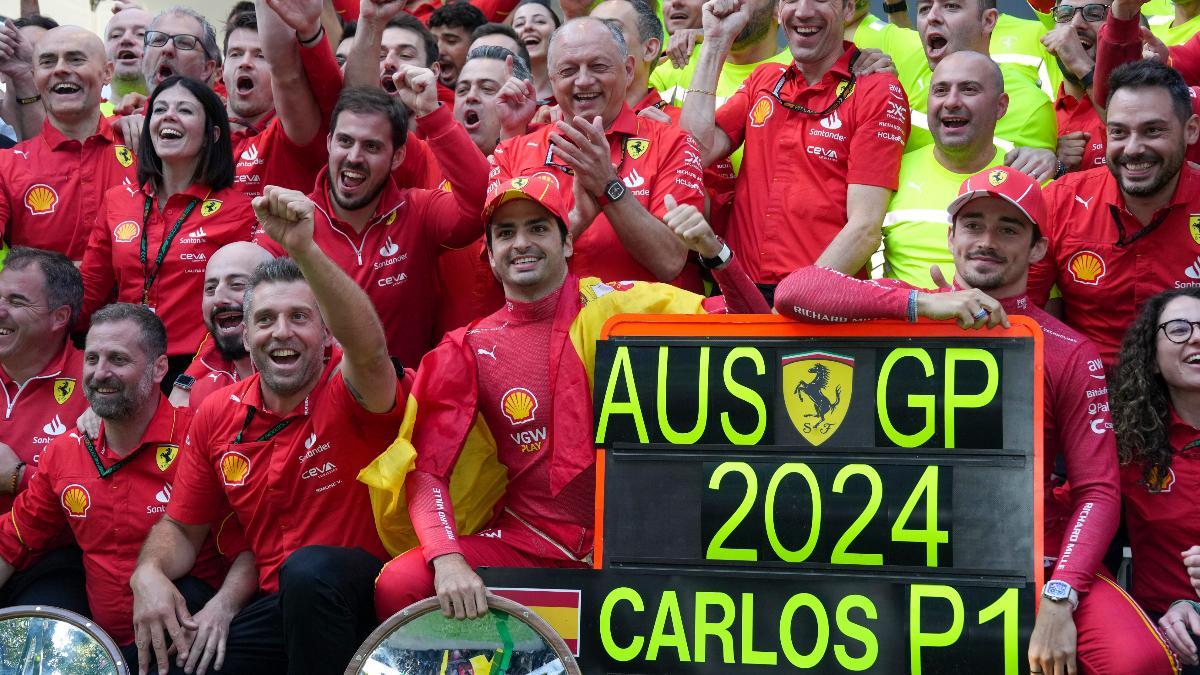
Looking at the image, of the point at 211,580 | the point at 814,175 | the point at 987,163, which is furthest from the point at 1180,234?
the point at 211,580

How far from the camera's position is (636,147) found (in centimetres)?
628

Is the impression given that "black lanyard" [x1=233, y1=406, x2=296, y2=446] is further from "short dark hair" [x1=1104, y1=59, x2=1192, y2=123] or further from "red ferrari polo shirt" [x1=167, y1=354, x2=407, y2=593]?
"short dark hair" [x1=1104, y1=59, x2=1192, y2=123]

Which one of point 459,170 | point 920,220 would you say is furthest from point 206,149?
point 920,220

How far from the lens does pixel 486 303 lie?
6.45 metres

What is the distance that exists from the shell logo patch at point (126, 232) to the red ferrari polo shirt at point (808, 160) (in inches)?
105

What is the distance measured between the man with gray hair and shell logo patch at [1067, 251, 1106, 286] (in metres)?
1.51

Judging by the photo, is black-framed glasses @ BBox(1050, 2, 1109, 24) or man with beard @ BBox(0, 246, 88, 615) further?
black-framed glasses @ BBox(1050, 2, 1109, 24)

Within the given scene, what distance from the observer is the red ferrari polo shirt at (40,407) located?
6.35 m

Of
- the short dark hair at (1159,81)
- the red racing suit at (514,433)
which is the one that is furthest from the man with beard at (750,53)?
the red racing suit at (514,433)

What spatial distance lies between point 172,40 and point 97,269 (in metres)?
1.56

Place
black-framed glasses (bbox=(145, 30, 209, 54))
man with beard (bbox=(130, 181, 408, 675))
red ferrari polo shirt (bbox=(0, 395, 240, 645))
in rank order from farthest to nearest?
black-framed glasses (bbox=(145, 30, 209, 54)) → red ferrari polo shirt (bbox=(0, 395, 240, 645)) → man with beard (bbox=(130, 181, 408, 675))

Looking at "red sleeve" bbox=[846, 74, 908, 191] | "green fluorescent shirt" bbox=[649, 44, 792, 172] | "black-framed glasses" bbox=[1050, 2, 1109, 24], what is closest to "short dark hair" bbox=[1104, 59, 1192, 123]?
"red sleeve" bbox=[846, 74, 908, 191]

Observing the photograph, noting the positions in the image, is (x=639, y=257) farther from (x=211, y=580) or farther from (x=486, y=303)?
(x=211, y=580)

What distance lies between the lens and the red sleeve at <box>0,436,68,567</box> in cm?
579
